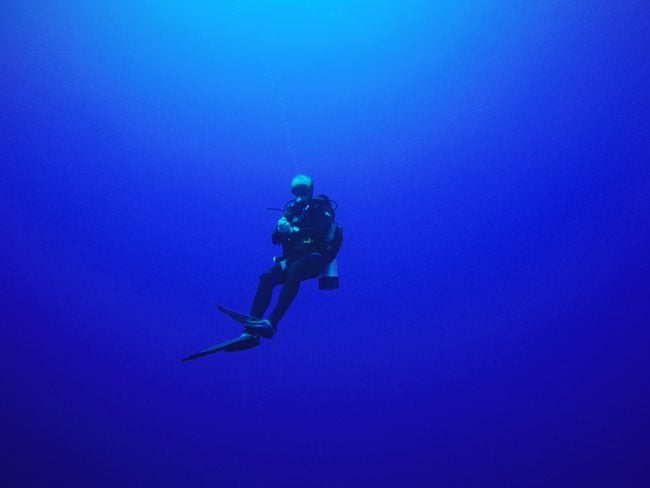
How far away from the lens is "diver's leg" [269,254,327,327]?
4.32 metres

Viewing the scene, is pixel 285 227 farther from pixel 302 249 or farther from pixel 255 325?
pixel 255 325

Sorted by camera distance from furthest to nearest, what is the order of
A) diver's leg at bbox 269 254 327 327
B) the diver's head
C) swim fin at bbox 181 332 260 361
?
the diver's head, diver's leg at bbox 269 254 327 327, swim fin at bbox 181 332 260 361

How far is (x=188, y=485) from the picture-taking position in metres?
17.9

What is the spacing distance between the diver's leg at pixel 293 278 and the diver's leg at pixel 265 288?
14cm

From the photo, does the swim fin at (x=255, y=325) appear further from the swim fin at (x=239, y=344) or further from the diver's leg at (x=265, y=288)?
the diver's leg at (x=265, y=288)

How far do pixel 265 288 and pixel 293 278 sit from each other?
490 millimetres

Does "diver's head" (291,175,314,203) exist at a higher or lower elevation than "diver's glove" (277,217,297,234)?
higher

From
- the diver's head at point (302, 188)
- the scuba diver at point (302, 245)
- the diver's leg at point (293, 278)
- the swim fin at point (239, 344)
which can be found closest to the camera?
the swim fin at point (239, 344)

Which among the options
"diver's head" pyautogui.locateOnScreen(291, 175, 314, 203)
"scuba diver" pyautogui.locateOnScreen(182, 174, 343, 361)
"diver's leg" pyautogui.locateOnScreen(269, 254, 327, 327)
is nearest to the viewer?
"diver's leg" pyautogui.locateOnScreen(269, 254, 327, 327)

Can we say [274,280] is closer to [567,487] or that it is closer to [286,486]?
[286,486]

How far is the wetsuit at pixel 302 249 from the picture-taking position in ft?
15.0

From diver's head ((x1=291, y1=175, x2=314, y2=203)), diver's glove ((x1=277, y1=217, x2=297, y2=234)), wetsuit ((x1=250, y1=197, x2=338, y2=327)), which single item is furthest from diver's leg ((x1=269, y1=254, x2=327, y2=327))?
diver's head ((x1=291, y1=175, x2=314, y2=203))

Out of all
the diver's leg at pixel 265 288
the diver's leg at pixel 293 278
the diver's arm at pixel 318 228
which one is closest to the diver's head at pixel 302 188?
the diver's arm at pixel 318 228

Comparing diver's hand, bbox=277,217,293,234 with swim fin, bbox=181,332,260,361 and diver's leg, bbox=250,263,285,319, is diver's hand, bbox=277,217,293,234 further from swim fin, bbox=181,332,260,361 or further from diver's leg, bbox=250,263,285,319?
swim fin, bbox=181,332,260,361
